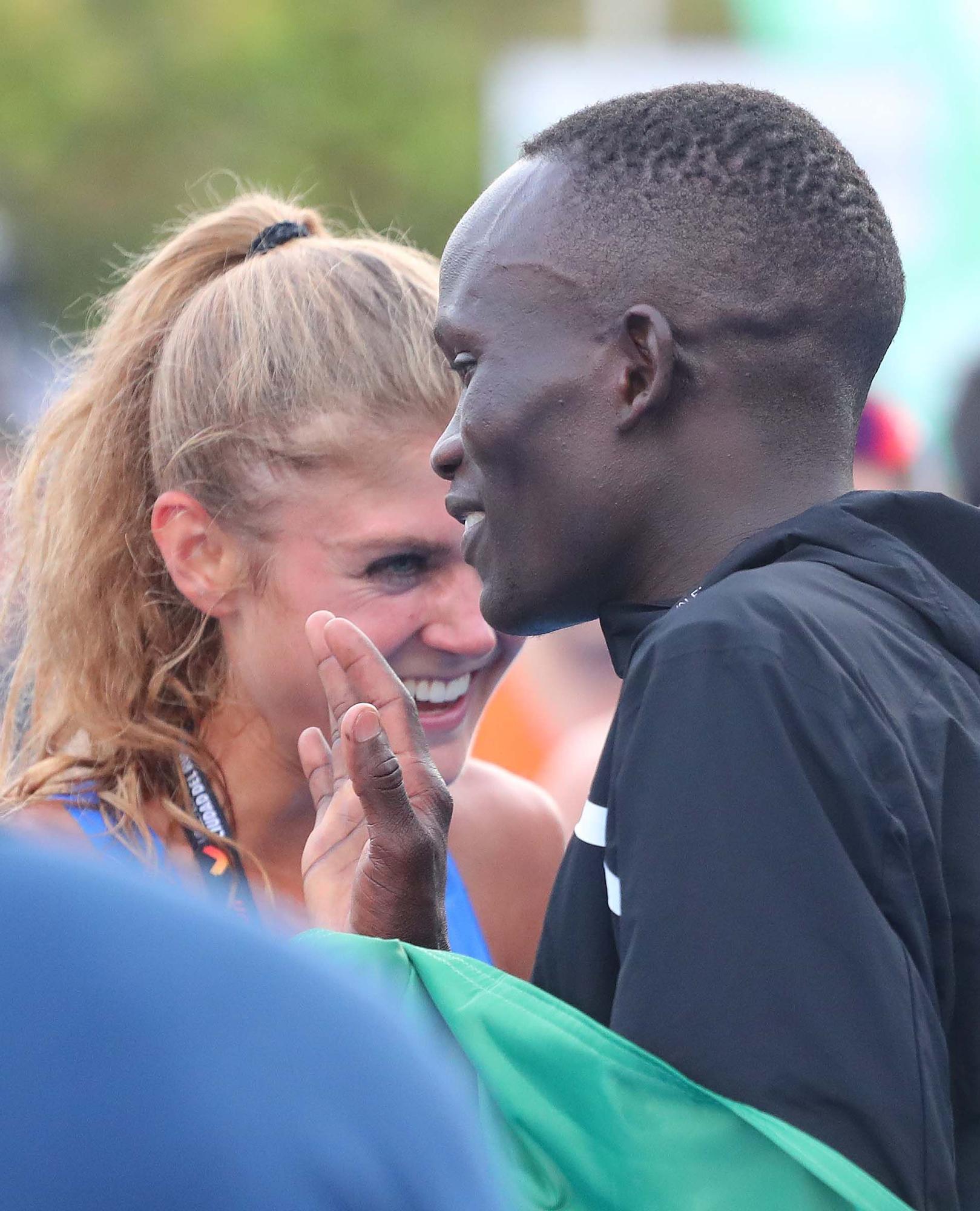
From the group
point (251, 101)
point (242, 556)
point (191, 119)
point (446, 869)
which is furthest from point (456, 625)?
point (251, 101)

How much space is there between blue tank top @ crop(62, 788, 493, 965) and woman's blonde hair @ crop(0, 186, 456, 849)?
0.12ft

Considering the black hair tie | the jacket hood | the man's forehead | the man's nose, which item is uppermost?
the man's forehead

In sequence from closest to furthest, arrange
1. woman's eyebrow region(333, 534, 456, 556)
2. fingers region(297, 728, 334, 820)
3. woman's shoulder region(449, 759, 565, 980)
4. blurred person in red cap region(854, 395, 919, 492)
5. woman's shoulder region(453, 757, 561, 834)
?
1. fingers region(297, 728, 334, 820)
2. woman's eyebrow region(333, 534, 456, 556)
3. woman's shoulder region(449, 759, 565, 980)
4. woman's shoulder region(453, 757, 561, 834)
5. blurred person in red cap region(854, 395, 919, 492)

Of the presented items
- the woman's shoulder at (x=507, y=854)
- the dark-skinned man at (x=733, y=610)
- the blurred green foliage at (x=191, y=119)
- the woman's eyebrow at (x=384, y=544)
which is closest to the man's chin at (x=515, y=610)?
the dark-skinned man at (x=733, y=610)

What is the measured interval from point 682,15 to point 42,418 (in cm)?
3173

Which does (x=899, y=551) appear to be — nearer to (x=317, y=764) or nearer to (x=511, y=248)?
(x=511, y=248)

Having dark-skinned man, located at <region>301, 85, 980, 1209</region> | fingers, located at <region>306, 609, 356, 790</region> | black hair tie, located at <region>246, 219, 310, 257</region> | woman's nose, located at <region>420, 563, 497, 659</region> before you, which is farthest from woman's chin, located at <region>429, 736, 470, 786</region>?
black hair tie, located at <region>246, 219, 310, 257</region>

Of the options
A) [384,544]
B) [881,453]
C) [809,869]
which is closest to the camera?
[809,869]

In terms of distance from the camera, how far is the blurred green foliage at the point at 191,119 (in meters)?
28.4

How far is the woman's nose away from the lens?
9.04ft

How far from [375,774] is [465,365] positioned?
52 cm

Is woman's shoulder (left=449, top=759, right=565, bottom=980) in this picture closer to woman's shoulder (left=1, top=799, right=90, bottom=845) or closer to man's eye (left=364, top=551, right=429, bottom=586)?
man's eye (left=364, top=551, right=429, bottom=586)

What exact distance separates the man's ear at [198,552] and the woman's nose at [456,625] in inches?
13.5

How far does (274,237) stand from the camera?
2920mm
